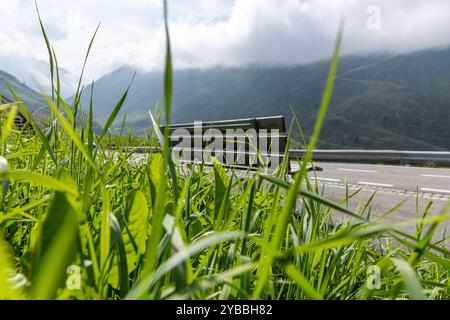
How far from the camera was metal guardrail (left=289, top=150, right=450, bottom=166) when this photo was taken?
44.0ft

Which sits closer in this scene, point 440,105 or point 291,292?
point 291,292

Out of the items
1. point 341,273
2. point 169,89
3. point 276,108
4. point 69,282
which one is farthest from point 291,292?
point 276,108

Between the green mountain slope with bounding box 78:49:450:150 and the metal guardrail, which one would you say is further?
the green mountain slope with bounding box 78:49:450:150

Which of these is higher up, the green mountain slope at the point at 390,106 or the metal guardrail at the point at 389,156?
the green mountain slope at the point at 390,106

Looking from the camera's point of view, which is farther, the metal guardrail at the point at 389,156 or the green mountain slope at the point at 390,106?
the green mountain slope at the point at 390,106

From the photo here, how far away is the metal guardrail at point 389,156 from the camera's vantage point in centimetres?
1341

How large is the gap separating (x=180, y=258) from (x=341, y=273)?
2.40ft

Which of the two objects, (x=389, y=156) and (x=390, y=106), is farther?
(x=390, y=106)

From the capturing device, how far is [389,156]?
15.0 meters

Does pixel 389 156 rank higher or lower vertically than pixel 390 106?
lower

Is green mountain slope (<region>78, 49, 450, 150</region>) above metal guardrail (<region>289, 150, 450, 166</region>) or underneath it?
above

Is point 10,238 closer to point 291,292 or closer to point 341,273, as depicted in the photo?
point 291,292

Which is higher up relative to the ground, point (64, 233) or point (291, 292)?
point (64, 233)
